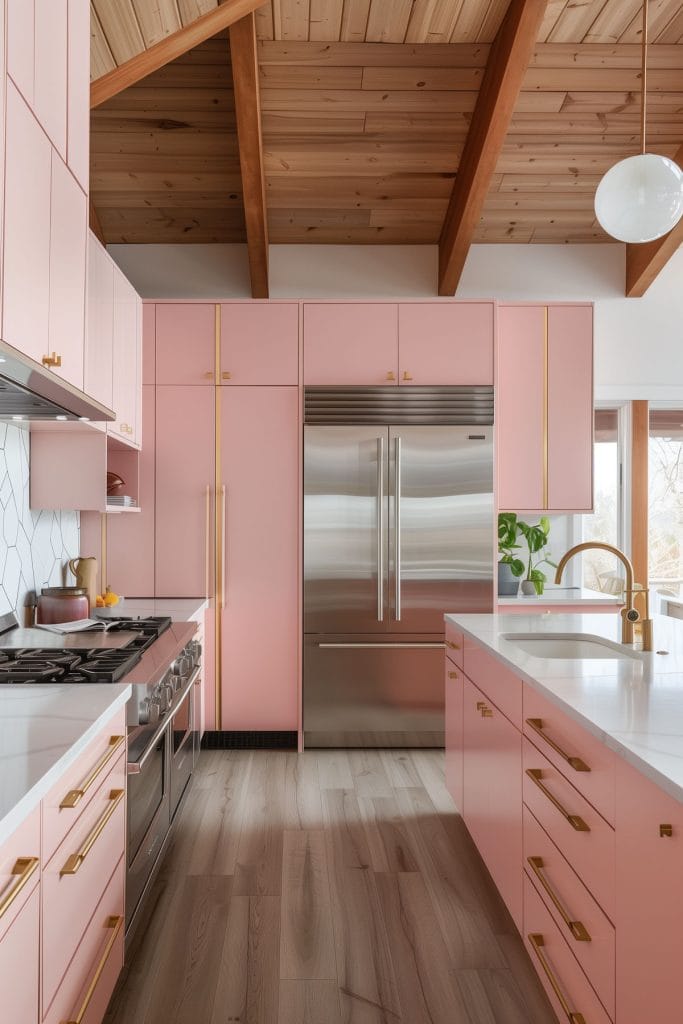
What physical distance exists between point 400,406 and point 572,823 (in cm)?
267

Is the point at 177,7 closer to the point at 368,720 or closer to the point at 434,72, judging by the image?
the point at 434,72

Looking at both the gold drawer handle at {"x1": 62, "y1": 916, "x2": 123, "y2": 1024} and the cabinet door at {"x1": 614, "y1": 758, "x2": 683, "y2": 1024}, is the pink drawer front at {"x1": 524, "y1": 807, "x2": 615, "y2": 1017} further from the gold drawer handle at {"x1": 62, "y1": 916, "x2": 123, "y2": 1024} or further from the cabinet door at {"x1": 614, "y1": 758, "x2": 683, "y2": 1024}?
the gold drawer handle at {"x1": 62, "y1": 916, "x2": 123, "y2": 1024}

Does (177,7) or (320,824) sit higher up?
(177,7)

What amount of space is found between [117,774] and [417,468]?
247 cm

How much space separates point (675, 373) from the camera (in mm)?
4680

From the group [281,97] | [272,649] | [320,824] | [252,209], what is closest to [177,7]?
[281,97]

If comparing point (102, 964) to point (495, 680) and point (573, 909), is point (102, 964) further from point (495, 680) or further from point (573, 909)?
point (495, 680)

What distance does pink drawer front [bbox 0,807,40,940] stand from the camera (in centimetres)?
106

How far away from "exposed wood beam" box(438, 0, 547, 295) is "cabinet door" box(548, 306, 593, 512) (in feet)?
2.20

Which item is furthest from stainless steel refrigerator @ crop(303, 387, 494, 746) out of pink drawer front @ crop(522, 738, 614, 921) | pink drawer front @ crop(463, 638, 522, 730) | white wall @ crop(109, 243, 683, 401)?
pink drawer front @ crop(522, 738, 614, 921)

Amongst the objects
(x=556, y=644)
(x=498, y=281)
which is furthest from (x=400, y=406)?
(x=556, y=644)

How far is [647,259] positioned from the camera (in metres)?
4.38

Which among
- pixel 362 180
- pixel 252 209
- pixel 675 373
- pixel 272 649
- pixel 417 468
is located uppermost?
pixel 362 180

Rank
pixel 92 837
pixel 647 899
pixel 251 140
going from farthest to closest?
pixel 251 140 < pixel 92 837 < pixel 647 899
